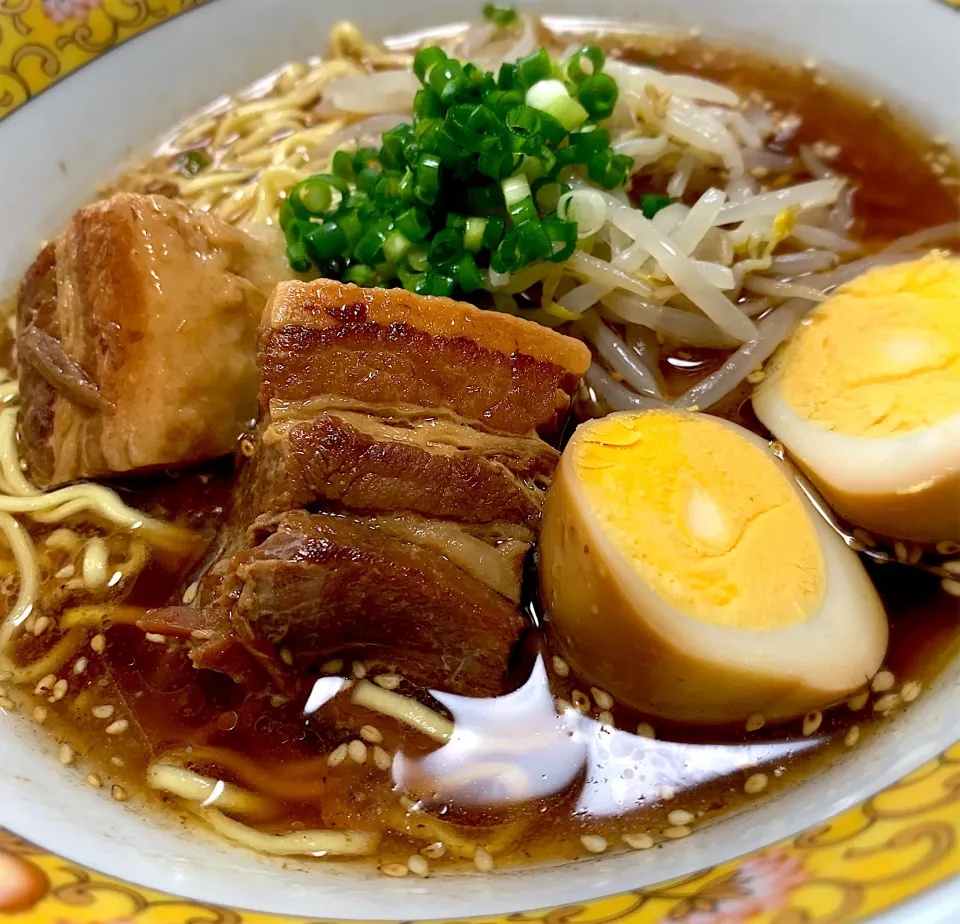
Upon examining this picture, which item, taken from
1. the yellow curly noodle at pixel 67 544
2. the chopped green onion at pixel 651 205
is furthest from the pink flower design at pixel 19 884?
the chopped green onion at pixel 651 205

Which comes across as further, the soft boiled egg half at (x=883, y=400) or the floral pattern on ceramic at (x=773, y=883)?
the soft boiled egg half at (x=883, y=400)

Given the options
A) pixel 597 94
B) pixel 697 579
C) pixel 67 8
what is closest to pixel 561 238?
pixel 597 94

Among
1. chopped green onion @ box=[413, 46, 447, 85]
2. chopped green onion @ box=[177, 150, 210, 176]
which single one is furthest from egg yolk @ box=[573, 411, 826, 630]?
chopped green onion @ box=[177, 150, 210, 176]

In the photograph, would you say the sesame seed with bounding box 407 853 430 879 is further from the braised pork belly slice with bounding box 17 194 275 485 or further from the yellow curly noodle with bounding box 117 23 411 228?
the yellow curly noodle with bounding box 117 23 411 228

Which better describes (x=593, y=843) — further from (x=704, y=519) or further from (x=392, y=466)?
(x=392, y=466)

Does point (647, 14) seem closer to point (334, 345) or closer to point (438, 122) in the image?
point (438, 122)

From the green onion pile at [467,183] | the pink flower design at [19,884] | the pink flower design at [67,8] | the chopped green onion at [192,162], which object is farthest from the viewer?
the chopped green onion at [192,162]

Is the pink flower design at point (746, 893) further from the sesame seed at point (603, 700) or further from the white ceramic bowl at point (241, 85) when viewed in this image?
the sesame seed at point (603, 700)

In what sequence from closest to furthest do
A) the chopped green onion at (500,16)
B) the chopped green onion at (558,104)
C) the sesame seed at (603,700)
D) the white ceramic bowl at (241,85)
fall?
the white ceramic bowl at (241,85) → the sesame seed at (603,700) → the chopped green onion at (558,104) → the chopped green onion at (500,16)
